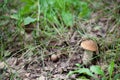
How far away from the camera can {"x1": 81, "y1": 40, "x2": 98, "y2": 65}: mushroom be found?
83.0 inches

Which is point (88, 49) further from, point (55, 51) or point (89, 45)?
point (55, 51)

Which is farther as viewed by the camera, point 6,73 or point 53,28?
point 53,28

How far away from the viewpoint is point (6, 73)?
209cm

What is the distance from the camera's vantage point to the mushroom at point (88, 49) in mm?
2109

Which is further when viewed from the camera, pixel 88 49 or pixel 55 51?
pixel 55 51

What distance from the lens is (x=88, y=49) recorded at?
2115 mm

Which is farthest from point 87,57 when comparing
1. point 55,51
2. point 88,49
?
point 55,51

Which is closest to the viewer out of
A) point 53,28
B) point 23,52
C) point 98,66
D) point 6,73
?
point 98,66

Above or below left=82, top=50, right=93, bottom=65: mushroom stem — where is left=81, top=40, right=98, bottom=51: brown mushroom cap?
above

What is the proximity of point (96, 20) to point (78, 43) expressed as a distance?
0.47m

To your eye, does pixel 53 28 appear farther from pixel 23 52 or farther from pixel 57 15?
pixel 23 52

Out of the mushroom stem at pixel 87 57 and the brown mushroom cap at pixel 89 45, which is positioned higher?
the brown mushroom cap at pixel 89 45

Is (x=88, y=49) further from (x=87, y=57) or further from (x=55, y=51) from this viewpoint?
(x=55, y=51)

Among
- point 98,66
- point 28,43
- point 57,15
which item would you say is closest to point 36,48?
point 28,43
